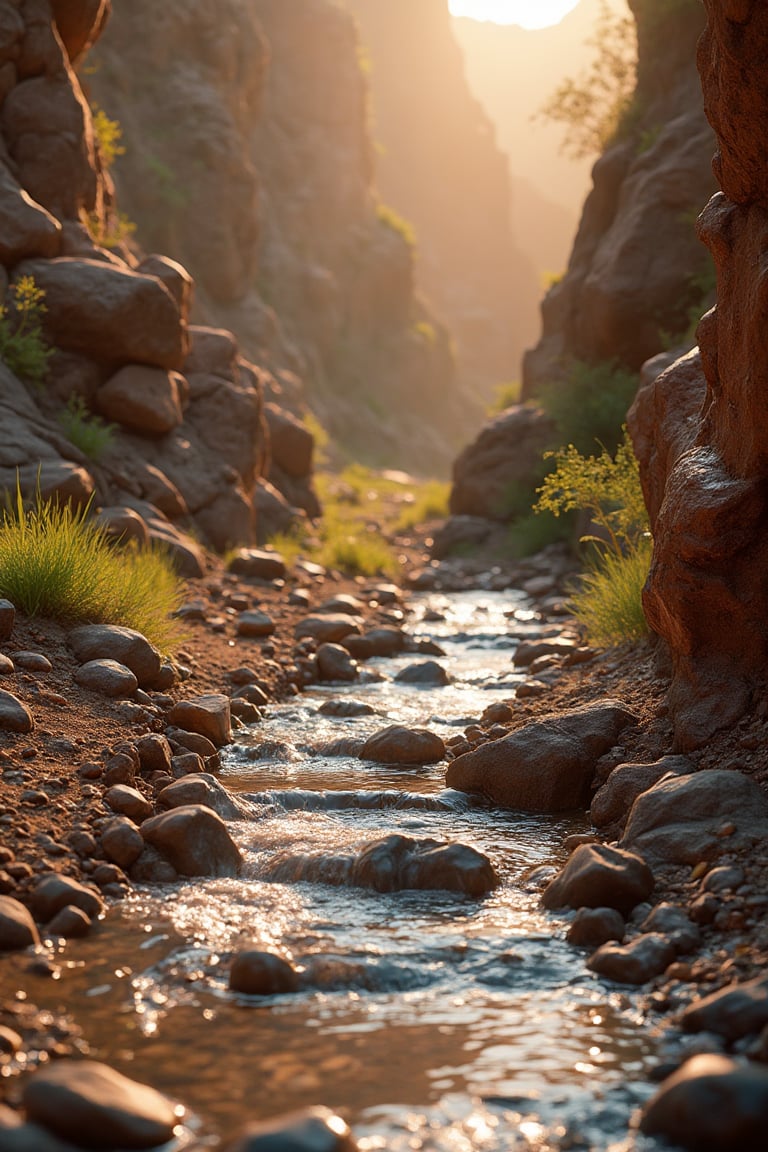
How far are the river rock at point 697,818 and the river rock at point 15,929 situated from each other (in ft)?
7.68

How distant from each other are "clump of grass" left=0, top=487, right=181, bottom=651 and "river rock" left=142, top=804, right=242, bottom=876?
2.51 meters

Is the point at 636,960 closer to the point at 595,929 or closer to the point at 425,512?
the point at 595,929

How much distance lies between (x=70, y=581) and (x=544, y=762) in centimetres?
311

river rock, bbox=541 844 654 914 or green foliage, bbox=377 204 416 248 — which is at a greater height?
green foliage, bbox=377 204 416 248

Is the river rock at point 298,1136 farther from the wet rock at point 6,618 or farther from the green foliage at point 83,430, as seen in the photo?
the green foliage at point 83,430

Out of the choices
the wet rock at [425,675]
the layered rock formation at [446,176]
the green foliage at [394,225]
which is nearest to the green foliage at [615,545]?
the wet rock at [425,675]

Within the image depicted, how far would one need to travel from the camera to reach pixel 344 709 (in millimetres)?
7746

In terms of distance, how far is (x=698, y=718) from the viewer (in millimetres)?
5488

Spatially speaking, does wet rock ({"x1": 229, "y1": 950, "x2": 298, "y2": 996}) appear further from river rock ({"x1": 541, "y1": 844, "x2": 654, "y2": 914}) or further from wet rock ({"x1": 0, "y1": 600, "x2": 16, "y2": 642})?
wet rock ({"x1": 0, "y1": 600, "x2": 16, "y2": 642})

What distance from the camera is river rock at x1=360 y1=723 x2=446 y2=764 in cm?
664

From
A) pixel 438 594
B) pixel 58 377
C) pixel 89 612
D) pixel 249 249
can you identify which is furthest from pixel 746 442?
pixel 249 249

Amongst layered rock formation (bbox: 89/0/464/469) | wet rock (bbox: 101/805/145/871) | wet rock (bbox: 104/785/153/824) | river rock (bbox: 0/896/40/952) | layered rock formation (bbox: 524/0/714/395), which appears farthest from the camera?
layered rock formation (bbox: 89/0/464/469)

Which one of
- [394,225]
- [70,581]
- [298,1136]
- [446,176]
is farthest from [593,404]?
[446,176]

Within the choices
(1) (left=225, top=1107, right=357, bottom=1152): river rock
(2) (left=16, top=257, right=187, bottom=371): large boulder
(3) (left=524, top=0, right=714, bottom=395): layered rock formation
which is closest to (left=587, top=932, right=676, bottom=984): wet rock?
(1) (left=225, top=1107, right=357, bottom=1152): river rock
